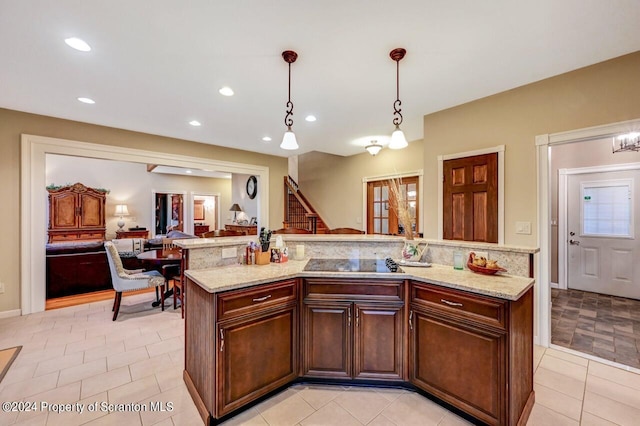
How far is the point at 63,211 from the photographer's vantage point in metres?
7.00

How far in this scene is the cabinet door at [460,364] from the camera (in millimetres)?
1642

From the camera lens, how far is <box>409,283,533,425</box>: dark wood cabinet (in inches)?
63.6

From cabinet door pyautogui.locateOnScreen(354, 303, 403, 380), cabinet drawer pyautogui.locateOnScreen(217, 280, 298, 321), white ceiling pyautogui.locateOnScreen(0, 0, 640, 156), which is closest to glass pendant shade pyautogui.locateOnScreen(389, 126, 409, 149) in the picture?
white ceiling pyautogui.locateOnScreen(0, 0, 640, 156)

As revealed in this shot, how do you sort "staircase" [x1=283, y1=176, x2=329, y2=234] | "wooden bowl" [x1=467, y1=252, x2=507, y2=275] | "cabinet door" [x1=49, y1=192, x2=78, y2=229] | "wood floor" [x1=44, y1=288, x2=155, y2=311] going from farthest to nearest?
"cabinet door" [x1=49, y1=192, x2=78, y2=229], "staircase" [x1=283, y1=176, x2=329, y2=234], "wood floor" [x1=44, y1=288, x2=155, y2=311], "wooden bowl" [x1=467, y1=252, x2=507, y2=275]

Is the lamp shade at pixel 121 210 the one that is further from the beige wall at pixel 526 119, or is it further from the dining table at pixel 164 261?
the beige wall at pixel 526 119

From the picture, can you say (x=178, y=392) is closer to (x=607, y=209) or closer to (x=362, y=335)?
(x=362, y=335)

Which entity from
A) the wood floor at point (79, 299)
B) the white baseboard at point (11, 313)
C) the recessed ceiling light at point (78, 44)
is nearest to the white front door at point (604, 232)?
the recessed ceiling light at point (78, 44)

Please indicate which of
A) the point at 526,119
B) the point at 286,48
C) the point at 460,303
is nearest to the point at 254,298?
the point at 460,303

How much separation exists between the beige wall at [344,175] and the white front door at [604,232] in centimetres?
271

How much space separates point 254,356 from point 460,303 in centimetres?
141

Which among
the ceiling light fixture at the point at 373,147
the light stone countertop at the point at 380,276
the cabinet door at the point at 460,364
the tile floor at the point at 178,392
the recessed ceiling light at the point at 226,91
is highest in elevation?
the recessed ceiling light at the point at 226,91

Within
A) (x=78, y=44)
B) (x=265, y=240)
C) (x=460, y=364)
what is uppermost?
(x=78, y=44)

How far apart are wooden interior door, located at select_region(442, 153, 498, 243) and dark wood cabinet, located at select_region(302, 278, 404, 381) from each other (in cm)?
179

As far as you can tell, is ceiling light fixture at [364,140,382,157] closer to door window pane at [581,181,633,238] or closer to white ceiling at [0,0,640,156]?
white ceiling at [0,0,640,156]
